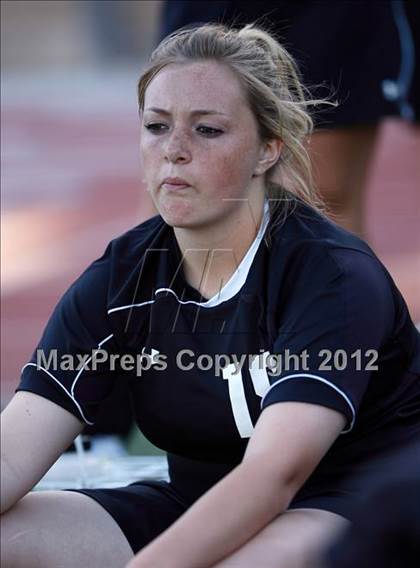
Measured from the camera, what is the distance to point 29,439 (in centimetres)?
265

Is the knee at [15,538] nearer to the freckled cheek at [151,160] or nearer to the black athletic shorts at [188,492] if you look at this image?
the black athletic shorts at [188,492]

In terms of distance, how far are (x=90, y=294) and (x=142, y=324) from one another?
13cm

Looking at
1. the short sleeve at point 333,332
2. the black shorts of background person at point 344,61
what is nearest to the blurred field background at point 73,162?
the black shorts of background person at point 344,61

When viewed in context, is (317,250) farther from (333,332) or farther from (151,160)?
(151,160)

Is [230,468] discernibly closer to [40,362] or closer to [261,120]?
[40,362]

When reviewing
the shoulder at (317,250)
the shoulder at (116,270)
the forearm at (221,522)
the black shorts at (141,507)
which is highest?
the shoulder at (317,250)

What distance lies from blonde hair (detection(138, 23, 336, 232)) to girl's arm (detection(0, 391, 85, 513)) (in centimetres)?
61

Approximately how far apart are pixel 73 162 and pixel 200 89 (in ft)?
27.0

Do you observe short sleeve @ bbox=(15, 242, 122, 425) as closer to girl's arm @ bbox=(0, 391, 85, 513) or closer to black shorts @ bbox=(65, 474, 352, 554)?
girl's arm @ bbox=(0, 391, 85, 513)

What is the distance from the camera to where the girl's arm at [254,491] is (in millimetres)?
2279

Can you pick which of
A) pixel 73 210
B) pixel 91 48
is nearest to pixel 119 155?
pixel 73 210

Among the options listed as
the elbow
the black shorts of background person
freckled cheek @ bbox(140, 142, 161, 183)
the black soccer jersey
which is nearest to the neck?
the black soccer jersey

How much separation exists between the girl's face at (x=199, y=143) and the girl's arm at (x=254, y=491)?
486 mm

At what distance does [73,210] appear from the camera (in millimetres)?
8984
